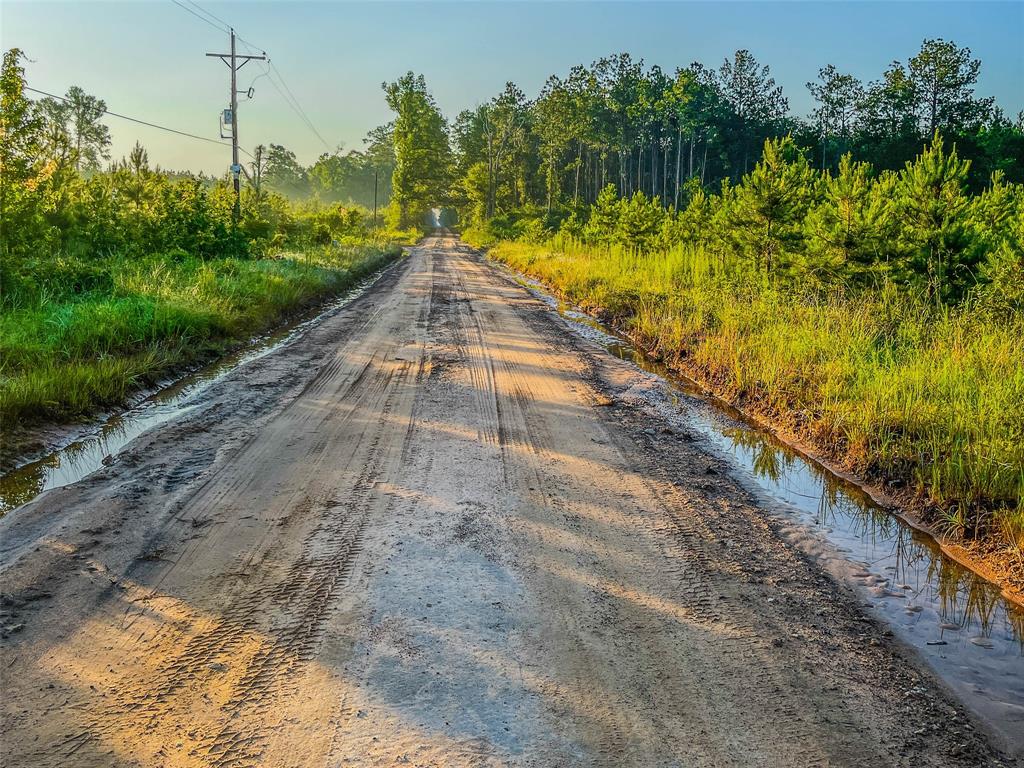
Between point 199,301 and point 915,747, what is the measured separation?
11.1 meters

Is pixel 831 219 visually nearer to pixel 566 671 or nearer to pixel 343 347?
pixel 343 347

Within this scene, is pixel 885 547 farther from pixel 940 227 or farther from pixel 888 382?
pixel 940 227

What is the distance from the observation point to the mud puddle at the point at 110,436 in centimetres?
503

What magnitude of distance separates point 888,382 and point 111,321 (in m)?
9.01

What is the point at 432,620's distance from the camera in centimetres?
315

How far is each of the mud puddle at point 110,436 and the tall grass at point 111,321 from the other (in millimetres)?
306

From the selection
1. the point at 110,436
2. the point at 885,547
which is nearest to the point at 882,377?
the point at 885,547

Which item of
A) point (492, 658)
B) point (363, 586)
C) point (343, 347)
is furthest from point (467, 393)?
point (492, 658)

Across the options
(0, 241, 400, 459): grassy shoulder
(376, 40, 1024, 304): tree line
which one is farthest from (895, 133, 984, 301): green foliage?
(0, 241, 400, 459): grassy shoulder

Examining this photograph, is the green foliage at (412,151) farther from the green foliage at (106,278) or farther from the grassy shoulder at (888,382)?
the grassy shoulder at (888,382)

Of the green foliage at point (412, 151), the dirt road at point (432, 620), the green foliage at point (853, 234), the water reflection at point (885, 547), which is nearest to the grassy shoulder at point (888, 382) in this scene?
the water reflection at point (885, 547)

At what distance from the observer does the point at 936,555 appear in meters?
4.32

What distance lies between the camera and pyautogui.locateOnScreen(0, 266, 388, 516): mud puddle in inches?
198

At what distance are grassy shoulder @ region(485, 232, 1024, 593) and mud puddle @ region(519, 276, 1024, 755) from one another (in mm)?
269
